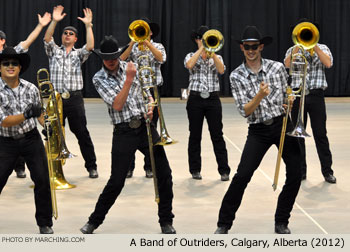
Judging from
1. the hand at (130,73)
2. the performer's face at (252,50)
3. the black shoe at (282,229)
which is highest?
the performer's face at (252,50)

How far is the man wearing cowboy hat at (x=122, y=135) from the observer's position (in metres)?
6.36

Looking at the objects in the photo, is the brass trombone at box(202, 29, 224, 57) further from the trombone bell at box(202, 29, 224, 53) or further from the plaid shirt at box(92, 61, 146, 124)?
the plaid shirt at box(92, 61, 146, 124)

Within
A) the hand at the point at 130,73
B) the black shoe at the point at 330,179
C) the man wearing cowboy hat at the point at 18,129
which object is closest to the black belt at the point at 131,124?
the hand at the point at 130,73

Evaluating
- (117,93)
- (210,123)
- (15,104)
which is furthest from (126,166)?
(210,123)

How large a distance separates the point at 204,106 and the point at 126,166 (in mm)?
2669

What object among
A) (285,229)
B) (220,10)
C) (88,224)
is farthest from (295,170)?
(220,10)

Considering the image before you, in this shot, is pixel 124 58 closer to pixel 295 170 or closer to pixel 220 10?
pixel 295 170

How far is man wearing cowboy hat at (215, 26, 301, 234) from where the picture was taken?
6246 mm

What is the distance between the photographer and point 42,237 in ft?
19.2

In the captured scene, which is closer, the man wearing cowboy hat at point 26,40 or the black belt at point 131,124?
the black belt at point 131,124

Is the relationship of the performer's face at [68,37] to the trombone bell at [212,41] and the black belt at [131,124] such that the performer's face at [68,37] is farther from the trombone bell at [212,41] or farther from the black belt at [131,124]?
the black belt at [131,124]

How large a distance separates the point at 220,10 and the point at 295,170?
12676 millimetres

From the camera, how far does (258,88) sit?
248 inches

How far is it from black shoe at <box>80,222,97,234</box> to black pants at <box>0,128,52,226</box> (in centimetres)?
35
